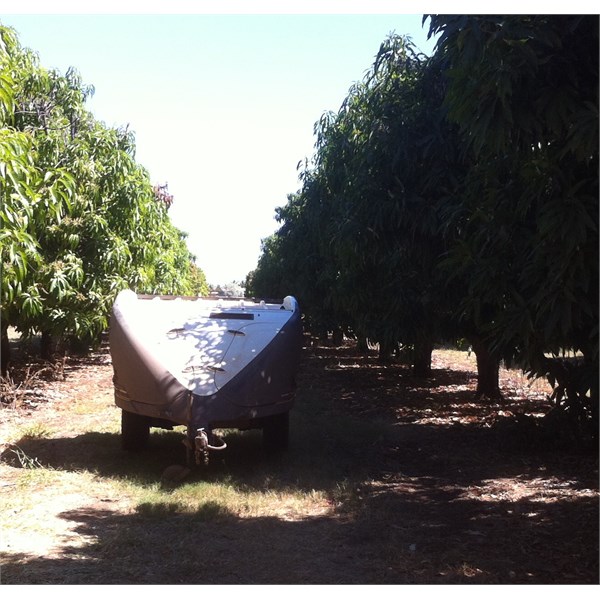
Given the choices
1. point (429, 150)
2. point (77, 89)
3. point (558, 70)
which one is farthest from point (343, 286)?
point (558, 70)

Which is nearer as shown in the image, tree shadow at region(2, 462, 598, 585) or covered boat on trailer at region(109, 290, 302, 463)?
tree shadow at region(2, 462, 598, 585)

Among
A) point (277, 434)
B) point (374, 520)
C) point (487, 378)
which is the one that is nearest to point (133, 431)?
point (277, 434)

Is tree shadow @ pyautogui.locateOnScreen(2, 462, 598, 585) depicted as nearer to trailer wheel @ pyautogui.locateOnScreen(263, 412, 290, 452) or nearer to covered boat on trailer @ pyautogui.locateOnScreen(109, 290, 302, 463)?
covered boat on trailer @ pyautogui.locateOnScreen(109, 290, 302, 463)

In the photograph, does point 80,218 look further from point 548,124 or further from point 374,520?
point 548,124

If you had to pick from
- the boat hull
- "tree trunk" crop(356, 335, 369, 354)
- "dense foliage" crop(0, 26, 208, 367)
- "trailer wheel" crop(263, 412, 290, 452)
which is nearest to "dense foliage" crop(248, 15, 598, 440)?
"tree trunk" crop(356, 335, 369, 354)

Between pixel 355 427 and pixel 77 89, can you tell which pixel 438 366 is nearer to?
pixel 355 427

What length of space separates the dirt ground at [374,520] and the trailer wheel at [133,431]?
331 millimetres

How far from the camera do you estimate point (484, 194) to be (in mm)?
7227

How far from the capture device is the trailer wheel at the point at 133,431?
8.90 meters

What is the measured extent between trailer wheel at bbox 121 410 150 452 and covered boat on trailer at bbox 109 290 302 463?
1 centimetres

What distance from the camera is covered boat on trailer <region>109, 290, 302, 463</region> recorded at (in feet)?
25.5

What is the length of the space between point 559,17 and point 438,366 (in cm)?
1911

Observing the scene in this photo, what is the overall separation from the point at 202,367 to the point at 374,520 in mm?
2554

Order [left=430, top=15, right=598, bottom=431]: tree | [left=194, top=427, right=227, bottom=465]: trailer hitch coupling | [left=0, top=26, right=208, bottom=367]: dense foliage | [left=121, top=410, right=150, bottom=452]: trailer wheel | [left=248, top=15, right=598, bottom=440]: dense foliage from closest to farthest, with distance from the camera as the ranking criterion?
[left=430, top=15, right=598, bottom=431]: tree
[left=248, top=15, right=598, bottom=440]: dense foliage
[left=194, top=427, right=227, bottom=465]: trailer hitch coupling
[left=121, top=410, right=150, bottom=452]: trailer wheel
[left=0, top=26, right=208, bottom=367]: dense foliage
